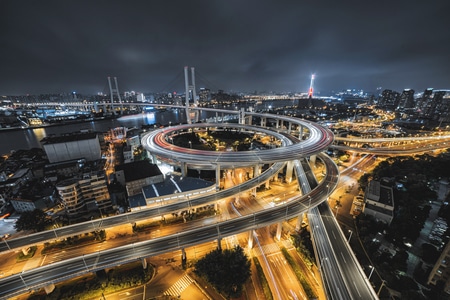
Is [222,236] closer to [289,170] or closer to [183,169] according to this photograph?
[183,169]

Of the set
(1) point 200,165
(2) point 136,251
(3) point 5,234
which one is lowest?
(3) point 5,234

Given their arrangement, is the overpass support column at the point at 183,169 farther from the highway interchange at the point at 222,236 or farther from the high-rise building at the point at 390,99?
the high-rise building at the point at 390,99

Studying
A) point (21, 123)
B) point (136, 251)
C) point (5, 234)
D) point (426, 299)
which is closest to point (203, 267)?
point (136, 251)

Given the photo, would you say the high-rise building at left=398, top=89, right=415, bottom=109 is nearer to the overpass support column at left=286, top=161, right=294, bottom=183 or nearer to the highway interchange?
the highway interchange

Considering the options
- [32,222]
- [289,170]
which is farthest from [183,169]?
[32,222]

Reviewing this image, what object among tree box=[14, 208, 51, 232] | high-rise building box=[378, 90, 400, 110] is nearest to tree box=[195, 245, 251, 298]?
tree box=[14, 208, 51, 232]

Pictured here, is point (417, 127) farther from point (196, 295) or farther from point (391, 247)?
point (196, 295)
